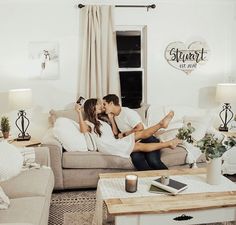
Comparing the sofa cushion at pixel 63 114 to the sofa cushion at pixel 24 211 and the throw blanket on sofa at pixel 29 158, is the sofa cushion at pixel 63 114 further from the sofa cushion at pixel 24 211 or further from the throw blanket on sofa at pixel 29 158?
the sofa cushion at pixel 24 211

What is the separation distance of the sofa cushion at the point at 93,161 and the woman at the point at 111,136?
57mm

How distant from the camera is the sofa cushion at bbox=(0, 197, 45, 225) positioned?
1.87 m

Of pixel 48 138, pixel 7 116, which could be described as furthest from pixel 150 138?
pixel 7 116

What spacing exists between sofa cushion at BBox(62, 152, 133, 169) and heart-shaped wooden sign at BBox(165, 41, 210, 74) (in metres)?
1.81

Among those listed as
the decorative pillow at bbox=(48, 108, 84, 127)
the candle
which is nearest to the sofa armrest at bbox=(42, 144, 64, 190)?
the decorative pillow at bbox=(48, 108, 84, 127)

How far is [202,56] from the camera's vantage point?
4.54 meters

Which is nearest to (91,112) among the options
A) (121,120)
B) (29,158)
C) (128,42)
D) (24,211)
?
(121,120)

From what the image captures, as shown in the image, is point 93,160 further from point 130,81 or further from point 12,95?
point 130,81

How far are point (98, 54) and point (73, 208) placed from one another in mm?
2097

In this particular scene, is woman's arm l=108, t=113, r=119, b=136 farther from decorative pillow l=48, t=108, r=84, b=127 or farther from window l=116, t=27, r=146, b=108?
window l=116, t=27, r=146, b=108

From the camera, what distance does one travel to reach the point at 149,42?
4406 millimetres

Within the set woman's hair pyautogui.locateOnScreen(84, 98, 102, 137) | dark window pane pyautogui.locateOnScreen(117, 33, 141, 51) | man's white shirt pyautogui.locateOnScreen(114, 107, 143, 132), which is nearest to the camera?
woman's hair pyautogui.locateOnScreen(84, 98, 102, 137)

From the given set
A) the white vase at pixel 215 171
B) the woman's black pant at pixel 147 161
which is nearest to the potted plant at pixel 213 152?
the white vase at pixel 215 171

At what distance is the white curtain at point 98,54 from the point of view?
4176 mm
